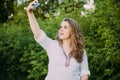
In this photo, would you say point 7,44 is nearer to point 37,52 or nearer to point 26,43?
point 26,43

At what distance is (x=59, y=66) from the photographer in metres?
4.91

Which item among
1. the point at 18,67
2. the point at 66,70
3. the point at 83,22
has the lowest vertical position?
the point at 18,67

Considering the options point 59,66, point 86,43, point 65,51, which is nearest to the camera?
point 59,66

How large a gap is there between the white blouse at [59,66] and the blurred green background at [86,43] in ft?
12.2

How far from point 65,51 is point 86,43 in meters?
4.19

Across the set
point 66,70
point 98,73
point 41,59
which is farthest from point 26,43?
point 66,70

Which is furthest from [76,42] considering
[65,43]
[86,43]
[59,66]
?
[86,43]

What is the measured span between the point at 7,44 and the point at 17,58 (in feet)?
1.46

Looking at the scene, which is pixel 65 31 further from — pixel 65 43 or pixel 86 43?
pixel 86 43

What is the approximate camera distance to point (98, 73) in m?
9.09

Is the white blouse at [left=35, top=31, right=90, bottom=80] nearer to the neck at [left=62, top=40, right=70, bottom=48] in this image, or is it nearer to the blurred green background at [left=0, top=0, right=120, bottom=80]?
the neck at [left=62, top=40, right=70, bottom=48]

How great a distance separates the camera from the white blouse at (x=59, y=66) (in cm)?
489

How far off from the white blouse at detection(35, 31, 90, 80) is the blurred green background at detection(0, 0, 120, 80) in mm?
3718

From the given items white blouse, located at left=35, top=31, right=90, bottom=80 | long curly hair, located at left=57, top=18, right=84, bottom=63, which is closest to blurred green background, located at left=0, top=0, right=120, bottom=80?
long curly hair, located at left=57, top=18, right=84, bottom=63
